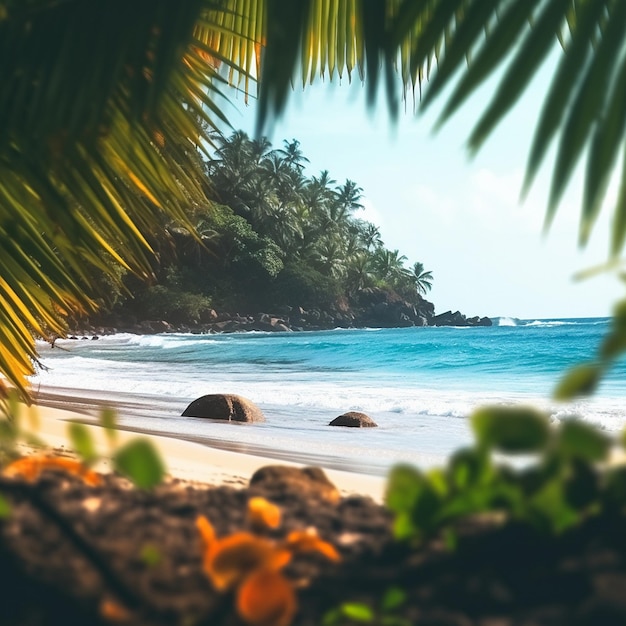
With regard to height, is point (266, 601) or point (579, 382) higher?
point (579, 382)

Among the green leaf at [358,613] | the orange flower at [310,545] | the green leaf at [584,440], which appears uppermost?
the green leaf at [584,440]

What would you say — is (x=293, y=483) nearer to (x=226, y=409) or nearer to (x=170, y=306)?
(x=226, y=409)

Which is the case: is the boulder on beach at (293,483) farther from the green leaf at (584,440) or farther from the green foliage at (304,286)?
the green foliage at (304,286)

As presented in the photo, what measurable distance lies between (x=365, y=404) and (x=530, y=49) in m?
14.3

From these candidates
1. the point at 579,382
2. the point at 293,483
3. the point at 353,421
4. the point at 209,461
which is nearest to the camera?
the point at 579,382

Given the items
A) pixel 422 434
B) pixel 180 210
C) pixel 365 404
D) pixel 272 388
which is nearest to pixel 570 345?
pixel 272 388

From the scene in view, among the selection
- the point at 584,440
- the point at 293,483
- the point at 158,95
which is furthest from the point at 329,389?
the point at 584,440

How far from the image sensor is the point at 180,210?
2.05 meters

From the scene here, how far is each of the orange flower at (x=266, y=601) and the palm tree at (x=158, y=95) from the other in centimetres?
48

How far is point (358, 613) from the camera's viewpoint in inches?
27.2

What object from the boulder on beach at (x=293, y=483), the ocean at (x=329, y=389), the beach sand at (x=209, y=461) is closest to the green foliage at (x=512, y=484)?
the boulder on beach at (x=293, y=483)

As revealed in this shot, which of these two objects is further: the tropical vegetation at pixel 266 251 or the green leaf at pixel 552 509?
the tropical vegetation at pixel 266 251

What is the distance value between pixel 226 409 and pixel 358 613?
9.76m

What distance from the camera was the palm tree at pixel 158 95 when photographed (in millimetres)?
991
